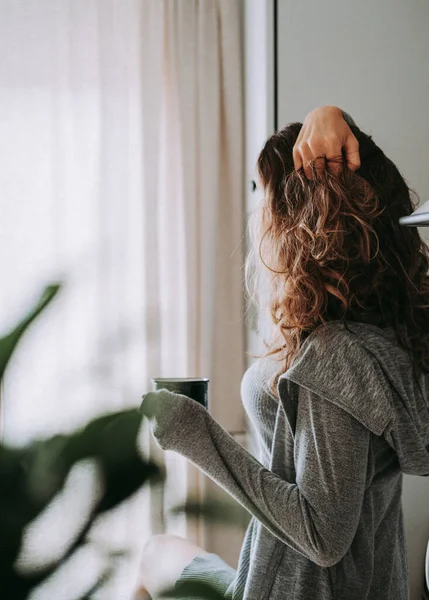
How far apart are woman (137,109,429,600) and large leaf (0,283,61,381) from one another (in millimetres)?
574

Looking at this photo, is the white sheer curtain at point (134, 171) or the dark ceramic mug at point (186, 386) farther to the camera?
the white sheer curtain at point (134, 171)

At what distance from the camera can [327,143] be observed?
99 centimetres

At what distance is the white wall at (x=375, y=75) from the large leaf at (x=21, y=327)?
1.33m

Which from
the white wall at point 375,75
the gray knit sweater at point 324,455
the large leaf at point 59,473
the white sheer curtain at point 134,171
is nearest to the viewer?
the large leaf at point 59,473

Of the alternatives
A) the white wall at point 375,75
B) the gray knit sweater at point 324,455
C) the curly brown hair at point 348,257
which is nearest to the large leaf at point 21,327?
the gray knit sweater at point 324,455

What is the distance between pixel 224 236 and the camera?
227 cm

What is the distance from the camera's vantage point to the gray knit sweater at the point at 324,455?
916mm

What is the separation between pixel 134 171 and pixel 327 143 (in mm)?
1289

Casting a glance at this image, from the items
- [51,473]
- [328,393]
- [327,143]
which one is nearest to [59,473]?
[51,473]

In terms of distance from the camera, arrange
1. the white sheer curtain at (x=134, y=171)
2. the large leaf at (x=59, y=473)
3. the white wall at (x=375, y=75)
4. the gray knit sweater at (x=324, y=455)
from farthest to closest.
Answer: the white sheer curtain at (x=134, y=171)
the white wall at (x=375, y=75)
the gray knit sweater at (x=324, y=455)
the large leaf at (x=59, y=473)

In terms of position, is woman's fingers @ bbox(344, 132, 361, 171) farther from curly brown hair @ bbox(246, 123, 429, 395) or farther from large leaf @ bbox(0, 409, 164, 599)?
large leaf @ bbox(0, 409, 164, 599)

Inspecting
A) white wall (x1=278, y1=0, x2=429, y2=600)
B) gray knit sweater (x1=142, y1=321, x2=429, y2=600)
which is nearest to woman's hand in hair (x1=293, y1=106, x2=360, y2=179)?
gray knit sweater (x1=142, y1=321, x2=429, y2=600)

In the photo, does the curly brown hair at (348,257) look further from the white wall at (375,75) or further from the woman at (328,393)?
the white wall at (375,75)

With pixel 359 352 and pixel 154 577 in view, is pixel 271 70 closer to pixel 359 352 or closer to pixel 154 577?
pixel 359 352
